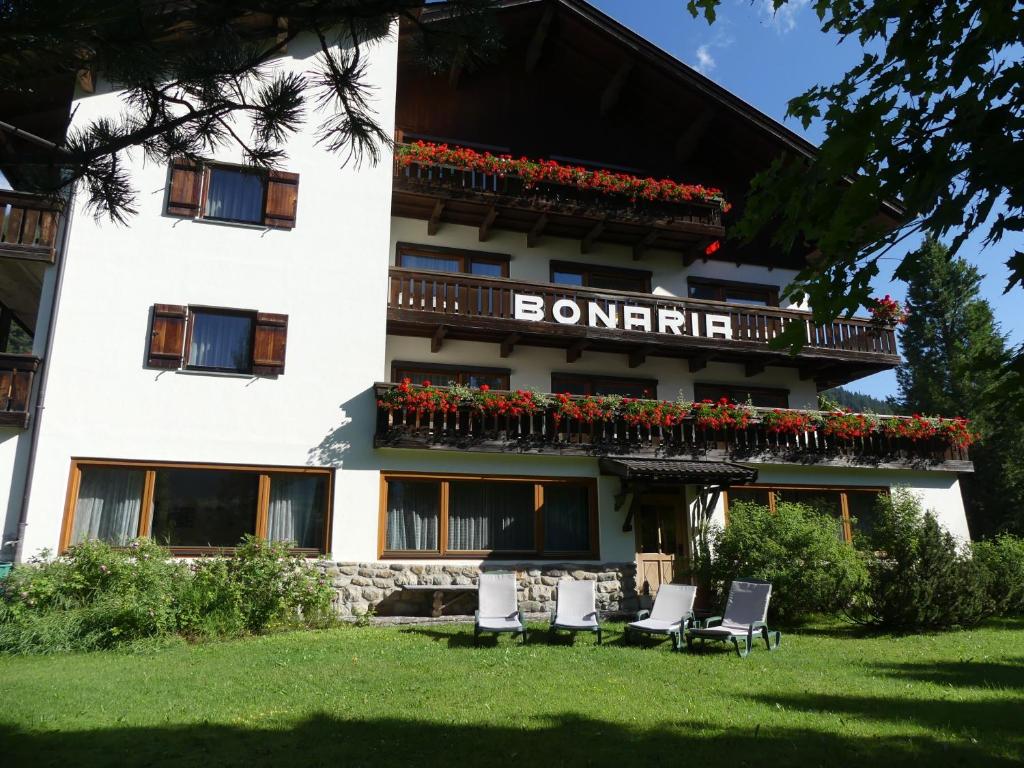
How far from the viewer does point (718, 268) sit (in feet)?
59.7

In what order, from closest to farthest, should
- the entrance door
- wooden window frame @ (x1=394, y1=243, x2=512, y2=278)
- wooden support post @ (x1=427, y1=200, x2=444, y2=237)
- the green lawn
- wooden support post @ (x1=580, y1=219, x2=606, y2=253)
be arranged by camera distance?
1. the green lawn
2. the entrance door
3. wooden support post @ (x1=427, y1=200, x2=444, y2=237)
4. wooden window frame @ (x1=394, y1=243, x2=512, y2=278)
5. wooden support post @ (x1=580, y1=219, x2=606, y2=253)

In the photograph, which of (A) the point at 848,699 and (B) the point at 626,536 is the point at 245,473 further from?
(A) the point at 848,699

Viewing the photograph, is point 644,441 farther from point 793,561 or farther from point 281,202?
point 281,202

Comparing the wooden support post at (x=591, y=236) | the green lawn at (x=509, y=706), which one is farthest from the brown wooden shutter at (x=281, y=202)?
the green lawn at (x=509, y=706)

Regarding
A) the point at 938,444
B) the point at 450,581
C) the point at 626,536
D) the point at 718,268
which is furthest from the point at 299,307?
the point at 938,444

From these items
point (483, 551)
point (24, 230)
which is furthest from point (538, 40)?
point (483, 551)

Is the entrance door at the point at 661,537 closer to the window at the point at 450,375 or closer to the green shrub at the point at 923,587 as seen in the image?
the green shrub at the point at 923,587

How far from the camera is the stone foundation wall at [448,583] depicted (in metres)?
12.8

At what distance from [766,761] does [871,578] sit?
8.03m

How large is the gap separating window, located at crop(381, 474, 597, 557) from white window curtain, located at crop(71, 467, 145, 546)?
4.08 meters

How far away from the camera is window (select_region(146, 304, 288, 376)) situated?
1304 cm

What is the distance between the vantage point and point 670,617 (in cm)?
1089

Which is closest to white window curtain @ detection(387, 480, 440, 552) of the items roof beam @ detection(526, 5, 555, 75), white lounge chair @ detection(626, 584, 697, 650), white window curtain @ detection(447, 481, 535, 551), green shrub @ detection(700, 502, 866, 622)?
white window curtain @ detection(447, 481, 535, 551)

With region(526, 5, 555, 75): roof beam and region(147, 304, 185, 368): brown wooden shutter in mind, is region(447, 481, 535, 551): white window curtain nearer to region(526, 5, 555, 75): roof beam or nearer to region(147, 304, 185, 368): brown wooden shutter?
region(147, 304, 185, 368): brown wooden shutter
